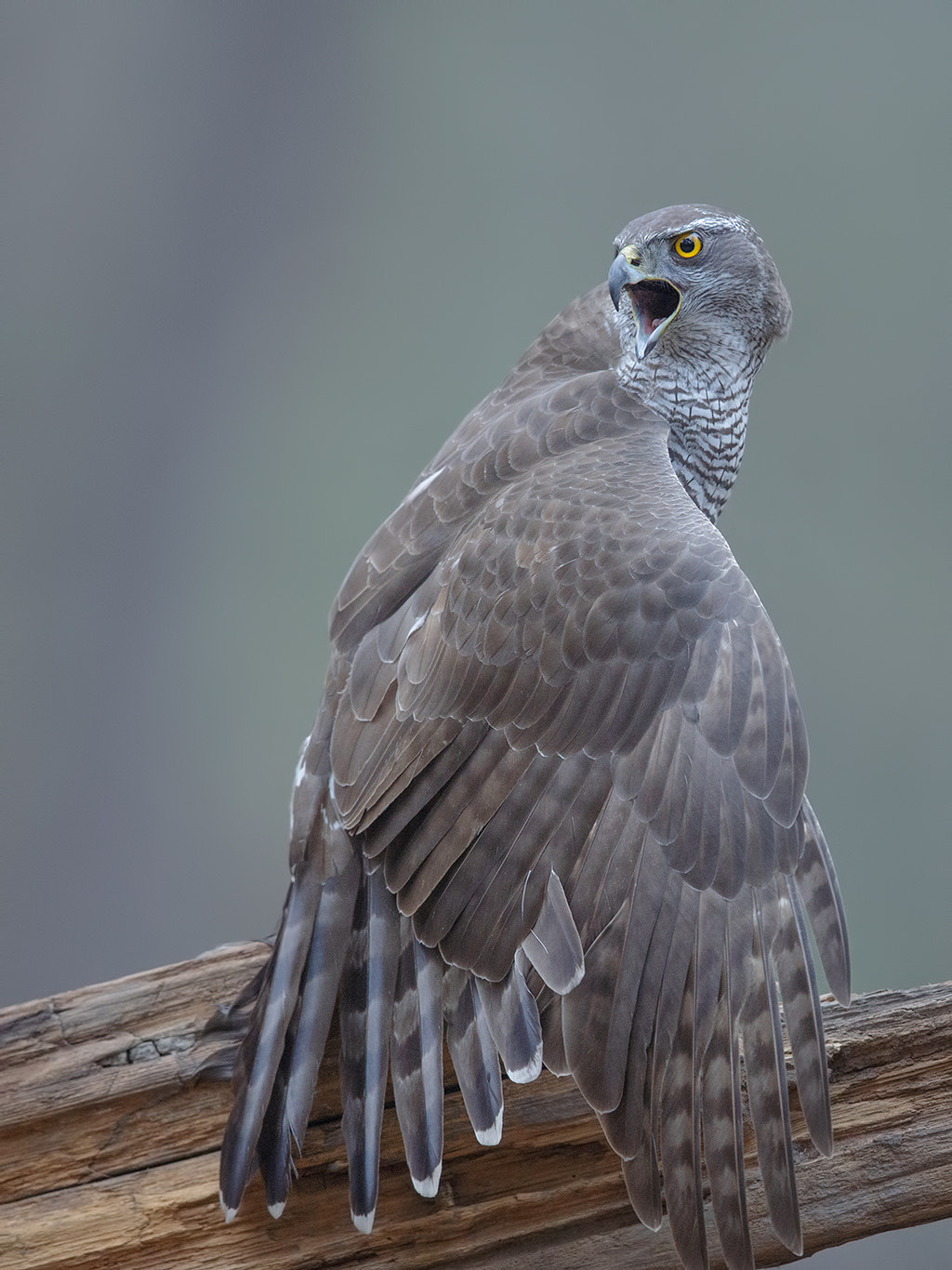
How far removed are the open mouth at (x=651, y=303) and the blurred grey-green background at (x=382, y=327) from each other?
5.90 ft

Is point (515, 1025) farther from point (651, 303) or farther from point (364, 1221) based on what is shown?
point (651, 303)

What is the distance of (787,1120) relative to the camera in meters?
2.00

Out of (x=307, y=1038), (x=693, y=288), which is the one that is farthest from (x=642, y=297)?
(x=307, y=1038)

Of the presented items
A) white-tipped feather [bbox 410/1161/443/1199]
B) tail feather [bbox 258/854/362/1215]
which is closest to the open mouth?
tail feather [bbox 258/854/362/1215]

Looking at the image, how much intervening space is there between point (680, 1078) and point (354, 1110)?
0.65m

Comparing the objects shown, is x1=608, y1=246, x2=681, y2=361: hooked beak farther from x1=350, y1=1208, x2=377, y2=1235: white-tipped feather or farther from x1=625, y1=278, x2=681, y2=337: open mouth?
x1=350, y1=1208, x2=377, y2=1235: white-tipped feather

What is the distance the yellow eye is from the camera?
2.72 meters

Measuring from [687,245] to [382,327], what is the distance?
2.36m

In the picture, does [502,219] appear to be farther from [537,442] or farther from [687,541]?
[687,541]

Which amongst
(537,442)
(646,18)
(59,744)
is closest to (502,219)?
(646,18)

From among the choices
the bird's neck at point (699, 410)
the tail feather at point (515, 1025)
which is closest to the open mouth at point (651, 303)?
the bird's neck at point (699, 410)

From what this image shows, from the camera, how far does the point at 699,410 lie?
9.18ft

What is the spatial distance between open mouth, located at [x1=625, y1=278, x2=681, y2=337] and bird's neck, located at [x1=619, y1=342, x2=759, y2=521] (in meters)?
0.10

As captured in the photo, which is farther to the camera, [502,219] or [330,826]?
[502,219]
